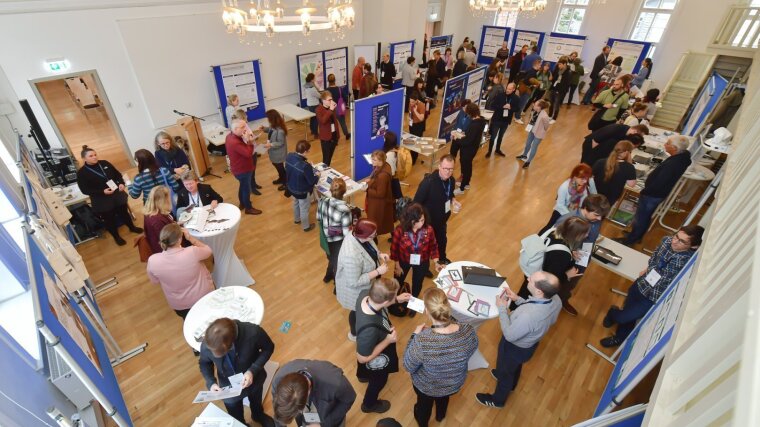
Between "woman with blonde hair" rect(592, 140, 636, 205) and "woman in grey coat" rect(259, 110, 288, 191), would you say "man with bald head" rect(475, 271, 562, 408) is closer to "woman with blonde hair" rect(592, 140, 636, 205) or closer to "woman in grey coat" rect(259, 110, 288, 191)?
"woman with blonde hair" rect(592, 140, 636, 205)

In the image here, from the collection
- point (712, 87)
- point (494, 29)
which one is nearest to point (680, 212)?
point (712, 87)

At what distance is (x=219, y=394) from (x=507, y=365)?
2.26 metres

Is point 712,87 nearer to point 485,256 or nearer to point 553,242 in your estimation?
point 485,256

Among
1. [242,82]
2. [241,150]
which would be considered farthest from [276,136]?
[242,82]

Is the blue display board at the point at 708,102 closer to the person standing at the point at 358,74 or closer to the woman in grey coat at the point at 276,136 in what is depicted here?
the person standing at the point at 358,74

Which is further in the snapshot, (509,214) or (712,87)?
(712,87)

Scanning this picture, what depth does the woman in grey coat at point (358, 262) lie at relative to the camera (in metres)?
2.98

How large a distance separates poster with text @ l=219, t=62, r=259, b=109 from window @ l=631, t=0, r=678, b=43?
1178 centimetres

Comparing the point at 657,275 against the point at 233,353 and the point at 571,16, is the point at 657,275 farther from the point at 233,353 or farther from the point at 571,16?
the point at 571,16

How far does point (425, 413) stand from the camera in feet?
9.42

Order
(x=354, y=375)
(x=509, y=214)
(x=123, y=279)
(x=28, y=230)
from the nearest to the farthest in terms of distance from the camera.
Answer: (x=28, y=230) < (x=354, y=375) < (x=123, y=279) < (x=509, y=214)

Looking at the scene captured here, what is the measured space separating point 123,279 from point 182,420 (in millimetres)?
2387

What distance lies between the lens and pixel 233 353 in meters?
2.31

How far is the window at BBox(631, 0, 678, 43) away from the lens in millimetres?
10359
